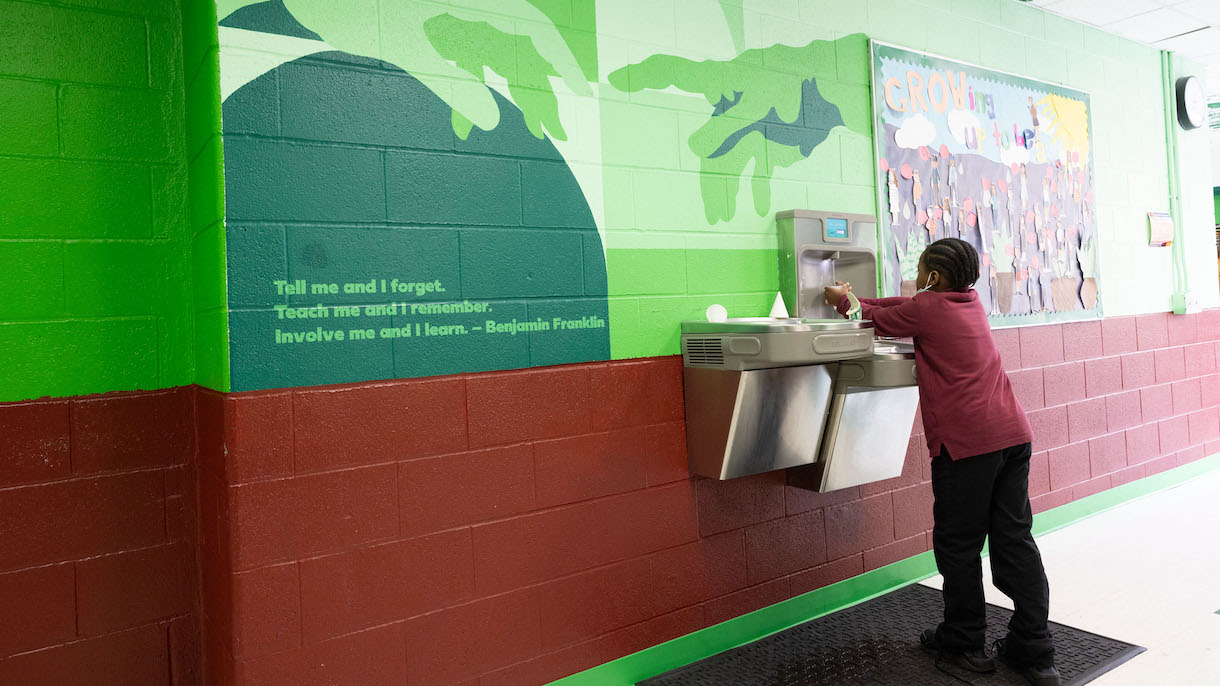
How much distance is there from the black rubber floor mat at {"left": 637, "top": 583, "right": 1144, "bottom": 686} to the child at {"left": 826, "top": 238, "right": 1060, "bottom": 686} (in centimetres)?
12

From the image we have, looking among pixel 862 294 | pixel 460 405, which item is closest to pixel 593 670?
pixel 460 405

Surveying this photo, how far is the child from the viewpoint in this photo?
2.40 metres

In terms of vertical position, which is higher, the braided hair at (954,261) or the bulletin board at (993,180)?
the bulletin board at (993,180)

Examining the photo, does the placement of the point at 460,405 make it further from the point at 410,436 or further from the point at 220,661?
the point at 220,661

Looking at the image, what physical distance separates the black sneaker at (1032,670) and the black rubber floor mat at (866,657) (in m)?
0.03

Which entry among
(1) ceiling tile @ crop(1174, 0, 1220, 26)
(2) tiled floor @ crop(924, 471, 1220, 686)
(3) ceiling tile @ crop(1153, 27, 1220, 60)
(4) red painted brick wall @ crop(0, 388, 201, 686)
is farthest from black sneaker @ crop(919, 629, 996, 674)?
(3) ceiling tile @ crop(1153, 27, 1220, 60)

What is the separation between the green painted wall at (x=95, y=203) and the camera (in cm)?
194

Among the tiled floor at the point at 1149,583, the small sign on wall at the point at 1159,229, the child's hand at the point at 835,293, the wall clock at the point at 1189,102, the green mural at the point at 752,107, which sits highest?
the wall clock at the point at 1189,102

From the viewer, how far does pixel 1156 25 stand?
434 cm

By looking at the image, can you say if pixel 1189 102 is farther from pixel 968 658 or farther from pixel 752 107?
pixel 968 658

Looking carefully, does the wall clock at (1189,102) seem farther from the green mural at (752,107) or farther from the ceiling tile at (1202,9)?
the green mural at (752,107)

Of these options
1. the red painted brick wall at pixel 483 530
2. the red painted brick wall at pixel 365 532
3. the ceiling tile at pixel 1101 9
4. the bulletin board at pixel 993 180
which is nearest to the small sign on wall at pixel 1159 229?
the bulletin board at pixel 993 180

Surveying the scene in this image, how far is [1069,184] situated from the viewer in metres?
4.11

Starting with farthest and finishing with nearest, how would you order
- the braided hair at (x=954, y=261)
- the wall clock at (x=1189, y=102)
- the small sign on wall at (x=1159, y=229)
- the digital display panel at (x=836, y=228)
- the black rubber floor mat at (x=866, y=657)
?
the wall clock at (x=1189, y=102) → the small sign on wall at (x=1159, y=229) → the digital display panel at (x=836, y=228) → the braided hair at (x=954, y=261) → the black rubber floor mat at (x=866, y=657)
